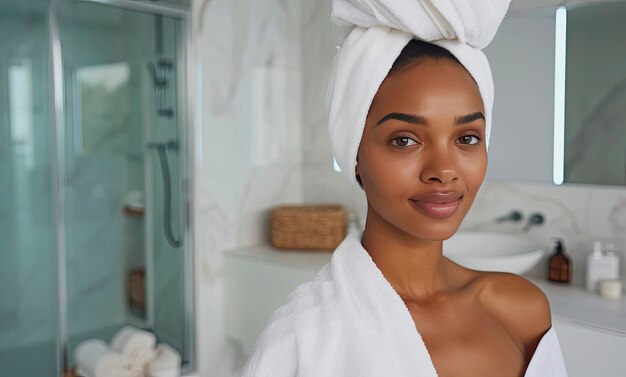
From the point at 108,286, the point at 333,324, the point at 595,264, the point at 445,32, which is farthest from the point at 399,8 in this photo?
the point at 108,286

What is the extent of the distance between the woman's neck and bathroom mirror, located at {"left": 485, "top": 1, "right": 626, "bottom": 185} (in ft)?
4.80

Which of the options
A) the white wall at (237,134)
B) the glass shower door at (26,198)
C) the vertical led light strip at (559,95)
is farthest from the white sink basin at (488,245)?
the glass shower door at (26,198)

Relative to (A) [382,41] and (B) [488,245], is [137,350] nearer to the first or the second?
(B) [488,245]

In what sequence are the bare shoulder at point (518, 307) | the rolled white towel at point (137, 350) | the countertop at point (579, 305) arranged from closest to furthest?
1. the bare shoulder at point (518, 307)
2. the countertop at point (579, 305)
3. the rolled white towel at point (137, 350)

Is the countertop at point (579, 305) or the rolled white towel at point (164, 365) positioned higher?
the countertop at point (579, 305)

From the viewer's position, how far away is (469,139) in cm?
84

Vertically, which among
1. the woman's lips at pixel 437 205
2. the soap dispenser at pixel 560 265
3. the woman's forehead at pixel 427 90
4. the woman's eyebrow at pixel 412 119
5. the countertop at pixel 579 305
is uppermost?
the woman's forehead at pixel 427 90

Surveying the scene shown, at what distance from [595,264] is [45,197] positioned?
79.2 inches

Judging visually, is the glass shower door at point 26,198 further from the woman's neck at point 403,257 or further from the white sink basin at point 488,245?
the woman's neck at point 403,257

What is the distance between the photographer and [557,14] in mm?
2201

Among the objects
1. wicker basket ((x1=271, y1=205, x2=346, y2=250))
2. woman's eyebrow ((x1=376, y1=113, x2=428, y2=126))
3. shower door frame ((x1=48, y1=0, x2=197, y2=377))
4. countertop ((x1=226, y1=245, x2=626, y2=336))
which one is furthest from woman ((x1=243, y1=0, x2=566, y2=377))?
wicker basket ((x1=271, y1=205, x2=346, y2=250))

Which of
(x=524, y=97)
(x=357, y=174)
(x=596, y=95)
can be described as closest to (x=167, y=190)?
(x=524, y=97)

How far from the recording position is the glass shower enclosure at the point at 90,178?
87.0 inches

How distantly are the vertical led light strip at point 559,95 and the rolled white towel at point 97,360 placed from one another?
177 cm
